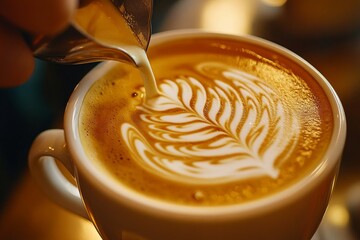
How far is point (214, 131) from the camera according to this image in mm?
648

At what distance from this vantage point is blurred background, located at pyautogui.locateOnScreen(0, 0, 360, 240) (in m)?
0.92

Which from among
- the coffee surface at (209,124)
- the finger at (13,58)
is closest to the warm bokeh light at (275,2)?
the coffee surface at (209,124)

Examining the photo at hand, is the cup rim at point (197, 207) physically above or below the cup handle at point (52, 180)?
above

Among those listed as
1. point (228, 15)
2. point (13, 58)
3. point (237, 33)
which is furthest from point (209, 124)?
point (228, 15)

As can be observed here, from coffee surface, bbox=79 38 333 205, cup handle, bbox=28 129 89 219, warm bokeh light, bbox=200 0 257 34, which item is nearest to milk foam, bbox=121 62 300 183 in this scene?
coffee surface, bbox=79 38 333 205

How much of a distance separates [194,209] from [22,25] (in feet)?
0.85

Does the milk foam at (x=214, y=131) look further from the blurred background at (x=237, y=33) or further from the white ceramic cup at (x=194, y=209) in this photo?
the blurred background at (x=237, y=33)

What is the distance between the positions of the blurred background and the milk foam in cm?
30

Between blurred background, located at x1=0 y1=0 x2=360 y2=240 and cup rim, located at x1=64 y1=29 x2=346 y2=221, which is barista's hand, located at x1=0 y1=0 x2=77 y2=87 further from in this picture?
blurred background, located at x1=0 y1=0 x2=360 y2=240

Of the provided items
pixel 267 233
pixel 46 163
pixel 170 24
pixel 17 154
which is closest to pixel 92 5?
pixel 46 163

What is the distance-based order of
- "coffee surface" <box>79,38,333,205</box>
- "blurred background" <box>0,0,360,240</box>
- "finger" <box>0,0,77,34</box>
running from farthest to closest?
"blurred background" <box>0,0,360,240</box> → "coffee surface" <box>79,38,333,205</box> → "finger" <box>0,0,77,34</box>

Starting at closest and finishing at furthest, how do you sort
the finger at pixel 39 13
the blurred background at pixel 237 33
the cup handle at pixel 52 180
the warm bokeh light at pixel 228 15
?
the finger at pixel 39 13, the cup handle at pixel 52 180, the blurred background at pixel 237 33, the warm bokeh light at pixel 228 15

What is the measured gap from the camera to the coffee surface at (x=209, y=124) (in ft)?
1.91

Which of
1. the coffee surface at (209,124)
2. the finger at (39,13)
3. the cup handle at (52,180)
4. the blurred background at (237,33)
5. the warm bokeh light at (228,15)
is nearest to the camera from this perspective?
the finger at (39,13)
